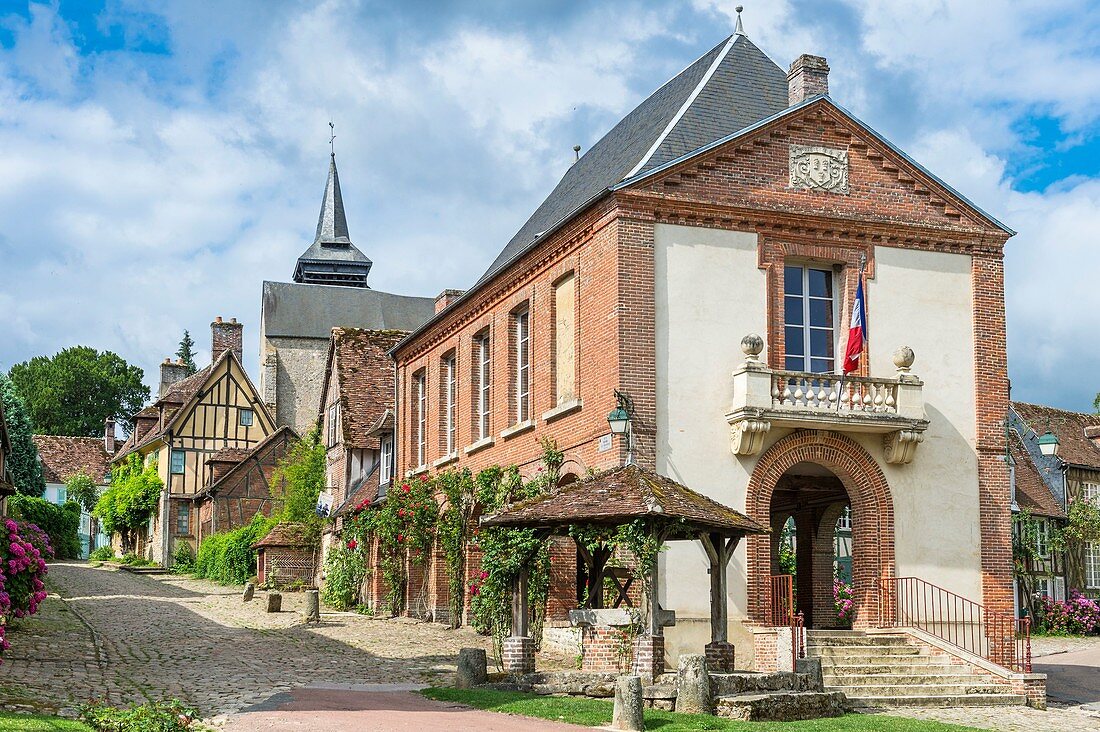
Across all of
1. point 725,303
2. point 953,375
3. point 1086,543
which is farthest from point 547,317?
point 1086,543

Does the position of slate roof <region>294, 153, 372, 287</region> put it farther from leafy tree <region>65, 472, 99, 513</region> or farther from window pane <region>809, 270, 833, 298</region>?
window pane <region>809, 270, 833, 298</region>

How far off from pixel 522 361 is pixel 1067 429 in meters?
24.3

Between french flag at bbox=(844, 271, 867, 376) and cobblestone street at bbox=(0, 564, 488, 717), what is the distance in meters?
7.46

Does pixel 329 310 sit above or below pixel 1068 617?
above

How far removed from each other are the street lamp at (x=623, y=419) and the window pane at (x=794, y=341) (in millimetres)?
3033

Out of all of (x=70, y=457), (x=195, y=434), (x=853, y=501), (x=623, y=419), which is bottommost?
(x=853, y=501)

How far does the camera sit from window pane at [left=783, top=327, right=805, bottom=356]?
19.5 metres

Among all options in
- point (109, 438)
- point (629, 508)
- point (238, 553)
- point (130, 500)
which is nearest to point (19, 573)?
point (629, 508)

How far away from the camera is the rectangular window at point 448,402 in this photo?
89.0ft

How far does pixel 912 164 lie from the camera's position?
789 inches

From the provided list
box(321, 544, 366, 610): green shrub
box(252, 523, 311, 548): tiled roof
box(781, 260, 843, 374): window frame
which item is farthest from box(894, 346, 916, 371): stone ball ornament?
box(252, 523, 311, 548): tiled roof

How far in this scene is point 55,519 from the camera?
2119 inches

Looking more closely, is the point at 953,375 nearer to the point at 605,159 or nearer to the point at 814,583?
the point at 814,583

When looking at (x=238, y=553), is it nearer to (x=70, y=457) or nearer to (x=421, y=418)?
(x=421, y=418)
